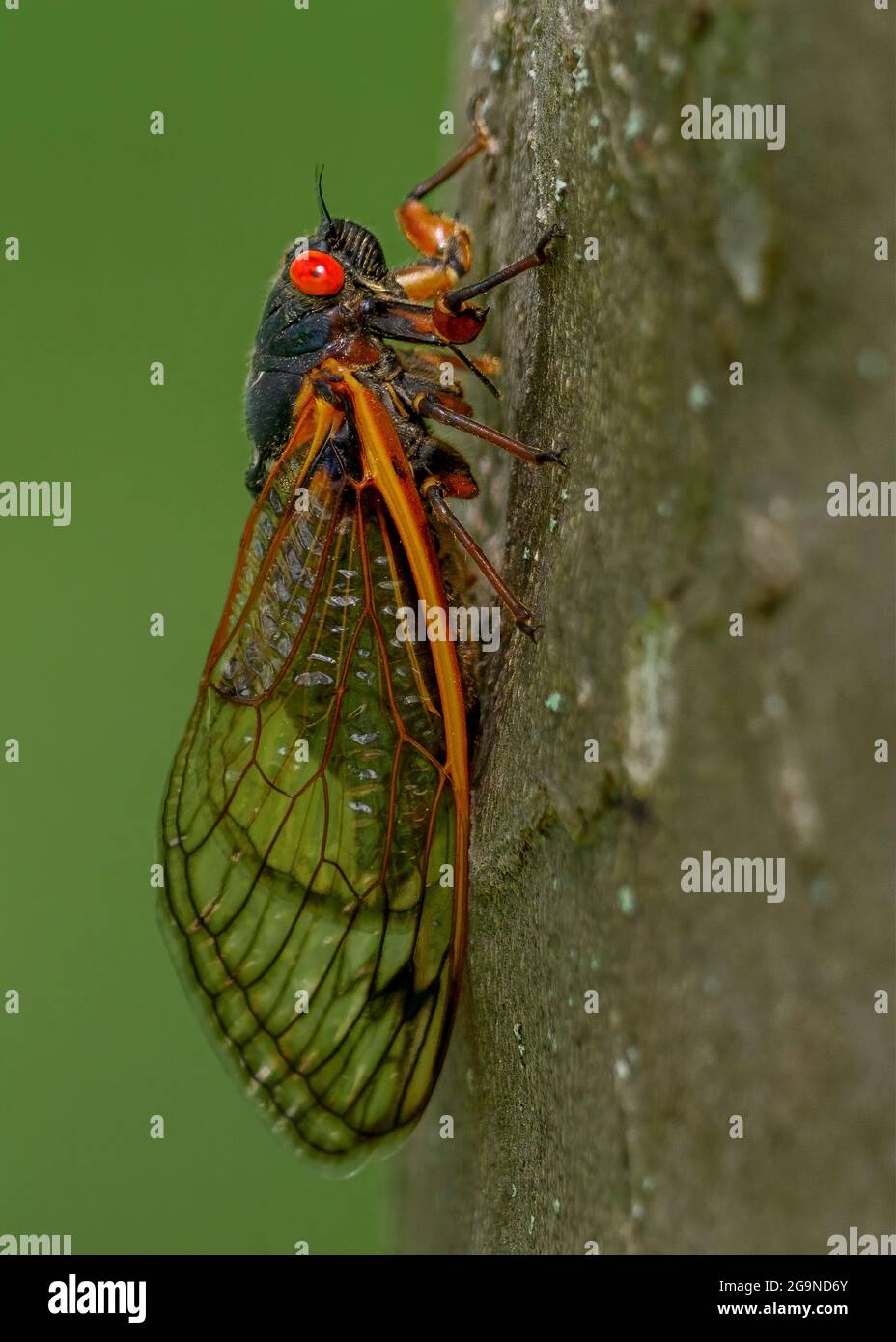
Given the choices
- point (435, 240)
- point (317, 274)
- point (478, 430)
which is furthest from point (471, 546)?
point (435, 240)

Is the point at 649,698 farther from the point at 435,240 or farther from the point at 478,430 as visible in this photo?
the point at 435,240

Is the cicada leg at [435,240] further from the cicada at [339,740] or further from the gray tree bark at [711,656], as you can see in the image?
the gray tree bark at [711,656]

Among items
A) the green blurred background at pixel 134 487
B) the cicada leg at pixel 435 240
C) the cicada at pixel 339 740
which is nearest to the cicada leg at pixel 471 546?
the cicada at pixel 339 740

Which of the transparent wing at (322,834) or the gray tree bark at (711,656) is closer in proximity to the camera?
the gray tree bark at (711,656)

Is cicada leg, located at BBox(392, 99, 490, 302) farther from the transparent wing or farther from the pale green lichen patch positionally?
the pale green lichen patch

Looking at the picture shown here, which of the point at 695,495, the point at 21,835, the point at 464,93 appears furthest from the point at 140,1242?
the point at 695,495

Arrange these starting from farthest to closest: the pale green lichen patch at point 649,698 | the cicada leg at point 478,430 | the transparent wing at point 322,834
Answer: the transparent wing at point 322,834
the cicada leg at point 478,430
the pale green lichen patch at point 649,698

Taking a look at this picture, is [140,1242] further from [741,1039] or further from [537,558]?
[741,1039]
